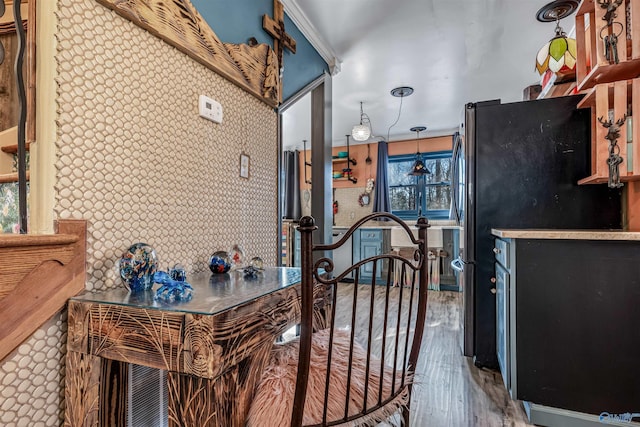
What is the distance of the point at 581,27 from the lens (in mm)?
Answer: 1840

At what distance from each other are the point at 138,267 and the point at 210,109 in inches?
30.1

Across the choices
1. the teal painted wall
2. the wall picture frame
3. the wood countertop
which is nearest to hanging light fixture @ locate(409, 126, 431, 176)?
the teal painted wall

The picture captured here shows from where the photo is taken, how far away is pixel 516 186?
1.96m

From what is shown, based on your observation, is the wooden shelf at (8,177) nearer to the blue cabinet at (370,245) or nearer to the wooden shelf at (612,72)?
the wooden shelf at (612,72)

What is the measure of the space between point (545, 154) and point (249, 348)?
201 centimetres

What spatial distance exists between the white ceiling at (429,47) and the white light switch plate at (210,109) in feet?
3.87

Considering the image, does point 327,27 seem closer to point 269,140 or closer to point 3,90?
point 269,140

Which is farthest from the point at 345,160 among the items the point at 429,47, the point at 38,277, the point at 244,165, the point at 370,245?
the point at 38,277

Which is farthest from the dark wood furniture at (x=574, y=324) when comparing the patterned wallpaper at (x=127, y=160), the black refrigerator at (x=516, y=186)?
the patterned wallpaper at (x=127, y=160)

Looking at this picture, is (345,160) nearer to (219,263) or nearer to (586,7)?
(586,7)

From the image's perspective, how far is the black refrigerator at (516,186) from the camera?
1832 millimetres

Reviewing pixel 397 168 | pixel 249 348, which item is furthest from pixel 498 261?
pixel 397 168

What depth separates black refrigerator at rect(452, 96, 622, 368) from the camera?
6.01ft

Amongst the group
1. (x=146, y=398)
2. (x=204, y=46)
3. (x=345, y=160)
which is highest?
(x=345, y=160)
